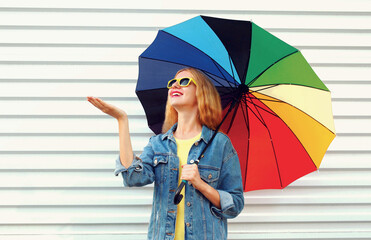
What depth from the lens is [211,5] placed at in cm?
290

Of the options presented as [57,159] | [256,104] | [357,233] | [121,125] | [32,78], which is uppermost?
[32,78]

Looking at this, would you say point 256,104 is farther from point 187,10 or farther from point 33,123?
point 33,123

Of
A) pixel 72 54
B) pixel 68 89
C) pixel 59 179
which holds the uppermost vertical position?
pixel 72 54

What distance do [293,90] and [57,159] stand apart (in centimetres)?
188

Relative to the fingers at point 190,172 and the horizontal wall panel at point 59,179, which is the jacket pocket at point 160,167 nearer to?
the fingers at point 190,172

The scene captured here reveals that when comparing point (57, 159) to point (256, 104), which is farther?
point (57, 159)

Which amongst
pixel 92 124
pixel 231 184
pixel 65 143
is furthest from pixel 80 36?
pixel 231 184

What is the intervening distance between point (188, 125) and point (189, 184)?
1.16ft

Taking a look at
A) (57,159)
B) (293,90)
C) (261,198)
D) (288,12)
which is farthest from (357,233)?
(57,159)

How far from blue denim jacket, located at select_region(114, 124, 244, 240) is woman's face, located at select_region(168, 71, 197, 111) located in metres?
0.17

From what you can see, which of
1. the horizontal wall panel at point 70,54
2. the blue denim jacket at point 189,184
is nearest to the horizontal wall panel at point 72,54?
the horizontal wall panel at point 70,54

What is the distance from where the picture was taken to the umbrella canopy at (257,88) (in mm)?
2008

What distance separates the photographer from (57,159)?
2.84 metres

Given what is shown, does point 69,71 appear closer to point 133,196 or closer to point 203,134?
point 133,196
